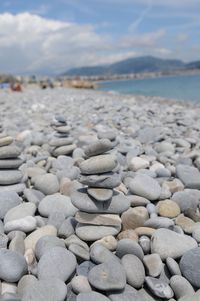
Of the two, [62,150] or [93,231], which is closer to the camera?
[93,231]

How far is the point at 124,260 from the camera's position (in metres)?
2.35

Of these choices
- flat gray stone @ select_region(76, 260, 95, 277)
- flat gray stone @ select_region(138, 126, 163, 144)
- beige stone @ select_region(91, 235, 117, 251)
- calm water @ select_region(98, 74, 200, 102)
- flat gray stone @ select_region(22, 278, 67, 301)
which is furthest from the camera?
calm water @ select_region(98, 74, 200, 102)

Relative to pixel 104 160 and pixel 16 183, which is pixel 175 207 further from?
pixel 16 183

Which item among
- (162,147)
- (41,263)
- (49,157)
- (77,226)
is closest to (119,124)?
(162,147)

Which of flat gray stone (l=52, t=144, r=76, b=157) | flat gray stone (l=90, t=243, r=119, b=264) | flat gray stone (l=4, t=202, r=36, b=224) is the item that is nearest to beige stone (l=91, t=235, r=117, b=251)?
flat gray stone (l=90, t=243, r=119, b=264)

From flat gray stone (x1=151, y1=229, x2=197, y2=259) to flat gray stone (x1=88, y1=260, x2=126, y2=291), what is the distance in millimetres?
381

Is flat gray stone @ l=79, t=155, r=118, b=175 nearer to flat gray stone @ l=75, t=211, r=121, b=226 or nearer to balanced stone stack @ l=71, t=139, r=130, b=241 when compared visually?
balanced stone stack @ l=71, t=139, r=130, b=241

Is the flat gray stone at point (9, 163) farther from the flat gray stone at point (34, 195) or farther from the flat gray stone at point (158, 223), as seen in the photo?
the flat gray stone at point (158, 223)

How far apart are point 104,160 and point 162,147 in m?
2.66

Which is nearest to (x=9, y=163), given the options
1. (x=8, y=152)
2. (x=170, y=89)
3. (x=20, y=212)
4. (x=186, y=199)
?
(x=8, y=152)

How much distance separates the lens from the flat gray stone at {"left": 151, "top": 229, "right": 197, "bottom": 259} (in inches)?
98.0

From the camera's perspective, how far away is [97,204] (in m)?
2.75

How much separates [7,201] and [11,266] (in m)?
1.04

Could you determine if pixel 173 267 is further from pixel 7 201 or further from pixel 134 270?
pixel 7 201
